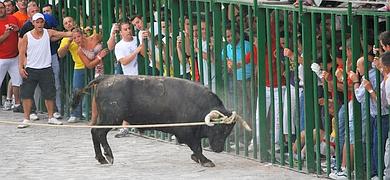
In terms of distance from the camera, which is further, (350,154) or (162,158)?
(162,158)

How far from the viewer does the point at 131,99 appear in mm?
15859

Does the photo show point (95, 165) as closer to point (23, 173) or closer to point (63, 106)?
point (23, 173)

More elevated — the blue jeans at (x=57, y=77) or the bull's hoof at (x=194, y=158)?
the blue jeans at (x=57, y=77)

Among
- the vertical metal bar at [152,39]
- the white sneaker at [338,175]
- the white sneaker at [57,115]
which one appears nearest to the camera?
the white sneaker at [338,175]

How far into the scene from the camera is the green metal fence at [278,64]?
14414 millimetres

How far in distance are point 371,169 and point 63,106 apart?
7174 mm

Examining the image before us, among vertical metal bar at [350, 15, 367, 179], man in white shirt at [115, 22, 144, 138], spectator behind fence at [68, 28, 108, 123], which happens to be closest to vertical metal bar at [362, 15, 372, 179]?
vertical metal bar at [350, 15, 367, 179]

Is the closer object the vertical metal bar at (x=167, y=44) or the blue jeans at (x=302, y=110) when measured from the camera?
the blue jeans at (x=302, y=110)

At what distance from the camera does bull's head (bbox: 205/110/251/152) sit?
15.4 metres

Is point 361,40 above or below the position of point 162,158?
above

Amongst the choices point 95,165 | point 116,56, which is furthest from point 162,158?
point 116,56

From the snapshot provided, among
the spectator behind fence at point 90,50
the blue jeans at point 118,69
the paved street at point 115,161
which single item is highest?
the spectator behind fence at point 90,50

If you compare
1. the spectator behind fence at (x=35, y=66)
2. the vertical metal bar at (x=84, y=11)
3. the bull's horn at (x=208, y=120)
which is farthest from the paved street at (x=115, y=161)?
the vertical metal bar at (x=84, y=11)

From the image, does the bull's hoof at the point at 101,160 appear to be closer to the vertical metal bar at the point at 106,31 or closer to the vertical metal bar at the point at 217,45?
the vertical metal bar at the point at 217,45
